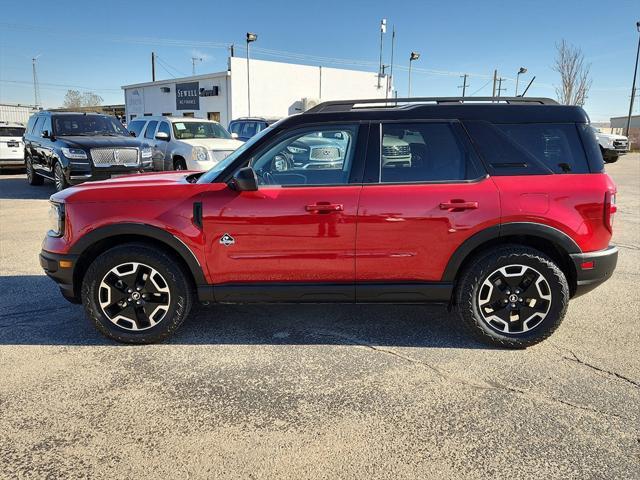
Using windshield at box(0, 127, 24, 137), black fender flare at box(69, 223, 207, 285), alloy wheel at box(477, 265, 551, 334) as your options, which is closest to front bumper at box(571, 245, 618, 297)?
alloy wheel at box(477, 265, 551, 334)

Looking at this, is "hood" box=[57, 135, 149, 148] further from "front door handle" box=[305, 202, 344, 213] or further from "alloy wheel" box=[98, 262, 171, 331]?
Result: "front door handle" box=[305, 202, 344, 213]

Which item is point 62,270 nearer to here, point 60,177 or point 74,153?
point 74,153

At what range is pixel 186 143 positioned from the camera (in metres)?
12.1

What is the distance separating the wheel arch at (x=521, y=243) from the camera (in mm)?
3629

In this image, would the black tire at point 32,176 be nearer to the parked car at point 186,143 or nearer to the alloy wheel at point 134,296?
the parked car at point 186,143

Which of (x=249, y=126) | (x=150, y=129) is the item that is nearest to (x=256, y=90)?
(x=249, y=126)

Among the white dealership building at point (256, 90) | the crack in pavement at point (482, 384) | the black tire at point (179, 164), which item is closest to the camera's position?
the crack in pavement at point (482, 384)

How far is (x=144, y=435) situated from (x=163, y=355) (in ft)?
3.38

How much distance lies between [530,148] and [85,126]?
1117cm

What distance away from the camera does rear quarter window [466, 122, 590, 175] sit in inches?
144

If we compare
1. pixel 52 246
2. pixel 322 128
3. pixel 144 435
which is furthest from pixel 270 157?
pixel 144 435

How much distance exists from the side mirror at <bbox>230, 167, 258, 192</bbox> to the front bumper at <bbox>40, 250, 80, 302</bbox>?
1372 millimetres

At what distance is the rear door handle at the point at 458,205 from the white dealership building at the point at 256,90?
98.3 ft

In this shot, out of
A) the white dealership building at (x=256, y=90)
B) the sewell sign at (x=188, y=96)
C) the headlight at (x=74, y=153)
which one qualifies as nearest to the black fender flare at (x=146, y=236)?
the headlight at (x=74, y=153)
